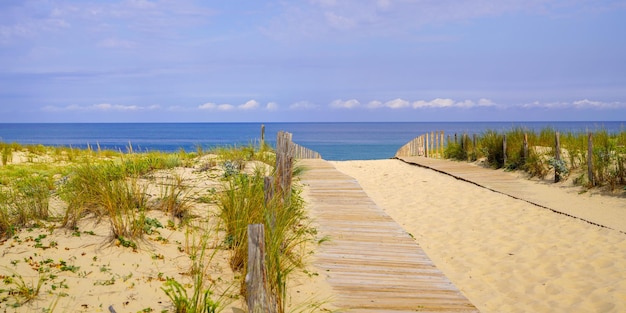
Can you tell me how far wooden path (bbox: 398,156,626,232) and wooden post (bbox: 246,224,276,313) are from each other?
6.22 metres

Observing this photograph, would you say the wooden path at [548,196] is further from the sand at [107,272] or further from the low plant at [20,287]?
the low plant at [20,287]

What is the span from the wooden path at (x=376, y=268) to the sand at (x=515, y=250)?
25.3 inches

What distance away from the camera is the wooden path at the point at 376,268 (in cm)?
403

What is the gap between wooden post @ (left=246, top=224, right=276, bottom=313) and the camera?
3078 mm

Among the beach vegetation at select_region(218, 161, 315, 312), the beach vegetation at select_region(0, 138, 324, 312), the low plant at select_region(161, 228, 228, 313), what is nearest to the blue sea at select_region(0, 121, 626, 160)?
the beach vegetation at select_region(0, 138, 324, 312)

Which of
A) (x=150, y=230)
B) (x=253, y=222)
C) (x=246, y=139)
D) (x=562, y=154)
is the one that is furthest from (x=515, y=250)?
(x=246, y=139)

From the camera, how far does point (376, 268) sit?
15.8 feet

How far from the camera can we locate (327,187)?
33.0ft

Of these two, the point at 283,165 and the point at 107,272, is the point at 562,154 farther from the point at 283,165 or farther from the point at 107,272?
the point at 107,272

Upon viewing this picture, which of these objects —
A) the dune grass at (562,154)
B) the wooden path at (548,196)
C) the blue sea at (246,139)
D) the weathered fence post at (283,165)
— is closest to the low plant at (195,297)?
the weathered fence post at (283,165)

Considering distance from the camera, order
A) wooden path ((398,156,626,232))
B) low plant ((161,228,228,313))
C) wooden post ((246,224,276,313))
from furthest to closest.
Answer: wooden path ((398,156,626,232)), low plant ((161,228,228,313)), wooden post ((246,224,276,313))

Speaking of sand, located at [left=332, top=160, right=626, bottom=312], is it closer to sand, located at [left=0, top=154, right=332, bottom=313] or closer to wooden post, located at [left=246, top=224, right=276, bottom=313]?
sand, located at [left=0, top=154, right=332, bottom=313]

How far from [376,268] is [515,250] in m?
2.70

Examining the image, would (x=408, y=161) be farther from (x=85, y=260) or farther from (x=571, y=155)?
(x=85, y=260)
